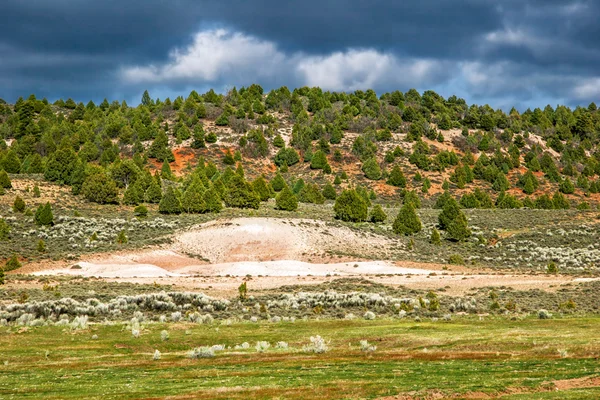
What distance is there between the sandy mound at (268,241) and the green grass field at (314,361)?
111ft

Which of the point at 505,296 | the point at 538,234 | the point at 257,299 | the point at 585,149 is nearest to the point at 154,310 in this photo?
the point at 257,299

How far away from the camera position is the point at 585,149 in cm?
15288

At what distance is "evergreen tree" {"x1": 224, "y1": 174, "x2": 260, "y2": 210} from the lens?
275 feet

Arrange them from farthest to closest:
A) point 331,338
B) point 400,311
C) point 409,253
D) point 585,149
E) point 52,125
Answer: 1. point 585,149
2. point 52,125
3. point 409,253
4. point 400,311
5. point 331,338

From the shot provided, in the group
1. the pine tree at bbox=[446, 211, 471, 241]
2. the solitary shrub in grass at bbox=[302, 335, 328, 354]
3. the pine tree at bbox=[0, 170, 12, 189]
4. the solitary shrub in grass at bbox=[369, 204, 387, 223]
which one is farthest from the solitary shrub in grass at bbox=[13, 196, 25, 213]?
the solitary shrub in grass at bbox=[302, 335, 328, 354]

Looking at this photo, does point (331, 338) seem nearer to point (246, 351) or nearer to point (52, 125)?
point (246, 351)

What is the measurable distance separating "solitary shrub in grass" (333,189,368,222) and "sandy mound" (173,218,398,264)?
6.90 metres

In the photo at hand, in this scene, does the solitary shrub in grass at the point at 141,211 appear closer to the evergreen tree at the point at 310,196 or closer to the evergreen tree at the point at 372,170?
the evergreen tree at the point at 310,196

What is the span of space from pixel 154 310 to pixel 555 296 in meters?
24.3

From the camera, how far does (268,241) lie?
217 feet

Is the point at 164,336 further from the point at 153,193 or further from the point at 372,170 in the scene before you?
the point at 372,170

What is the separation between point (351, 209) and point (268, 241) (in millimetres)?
16239

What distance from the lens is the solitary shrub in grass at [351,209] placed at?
258 ft

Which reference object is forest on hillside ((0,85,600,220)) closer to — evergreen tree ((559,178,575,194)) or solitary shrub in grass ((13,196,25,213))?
evergreen tree ((559,178,575,194))
